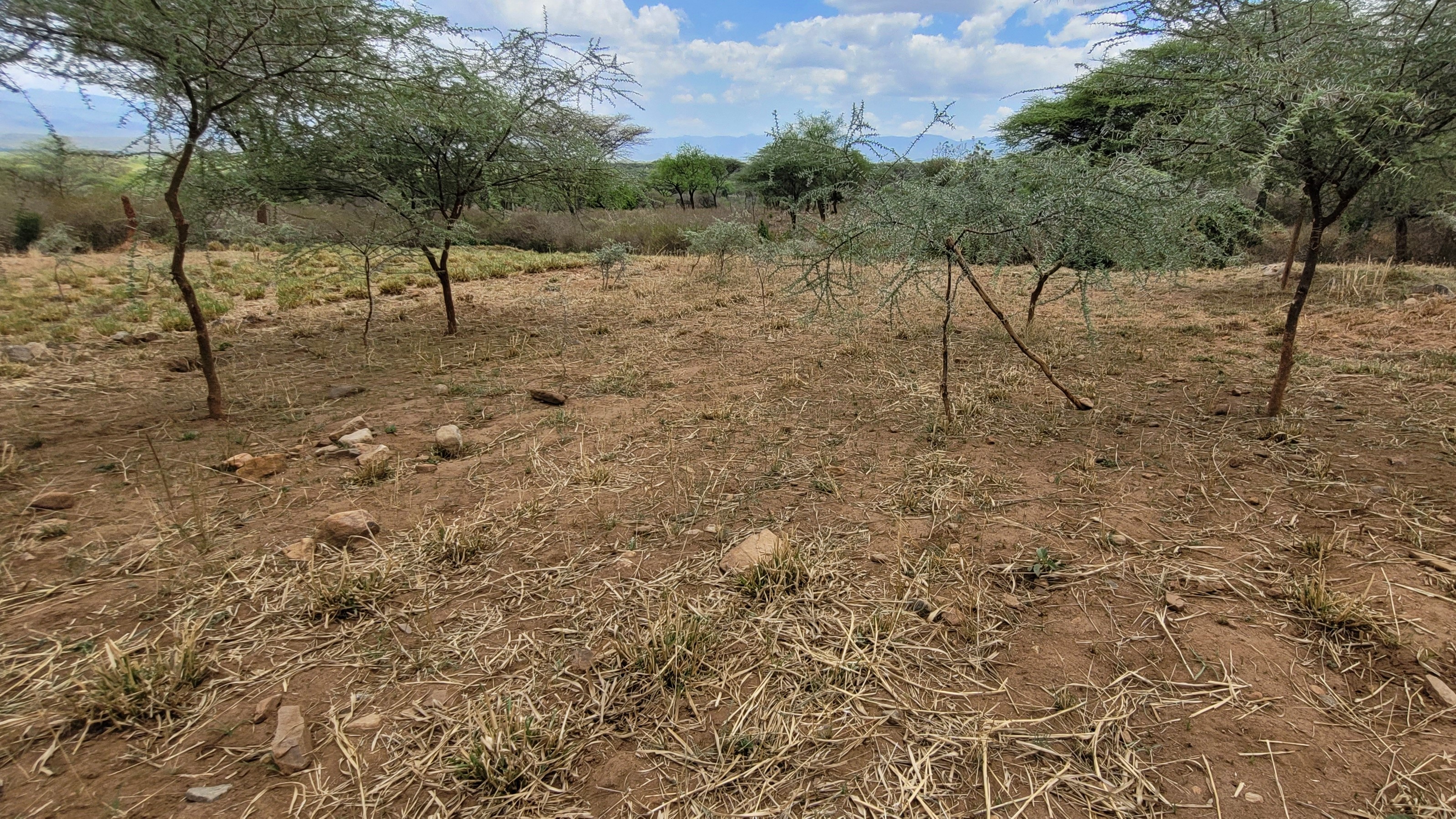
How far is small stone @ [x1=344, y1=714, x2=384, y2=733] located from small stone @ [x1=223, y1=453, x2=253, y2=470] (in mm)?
2388

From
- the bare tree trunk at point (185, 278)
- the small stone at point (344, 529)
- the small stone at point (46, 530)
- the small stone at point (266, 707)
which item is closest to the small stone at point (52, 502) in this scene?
the small stone at point (46, 530)

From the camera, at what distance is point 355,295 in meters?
9.27

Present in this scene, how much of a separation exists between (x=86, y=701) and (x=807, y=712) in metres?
2.15

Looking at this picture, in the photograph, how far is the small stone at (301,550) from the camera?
2559 mm

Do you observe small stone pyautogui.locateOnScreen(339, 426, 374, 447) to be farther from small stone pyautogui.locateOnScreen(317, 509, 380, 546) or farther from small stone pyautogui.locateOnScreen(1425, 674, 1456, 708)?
small stone pyautogui.locateOnScreen(1425, 674, 1456, 708)

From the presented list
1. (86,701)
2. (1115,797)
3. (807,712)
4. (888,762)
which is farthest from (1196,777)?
(86,701)

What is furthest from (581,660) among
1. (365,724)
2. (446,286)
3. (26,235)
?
(26,235)

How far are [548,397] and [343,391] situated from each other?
178 cm

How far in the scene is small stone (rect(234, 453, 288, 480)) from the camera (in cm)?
335

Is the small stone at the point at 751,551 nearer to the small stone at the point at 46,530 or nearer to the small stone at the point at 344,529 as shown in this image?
the small stone at the point at 344,529

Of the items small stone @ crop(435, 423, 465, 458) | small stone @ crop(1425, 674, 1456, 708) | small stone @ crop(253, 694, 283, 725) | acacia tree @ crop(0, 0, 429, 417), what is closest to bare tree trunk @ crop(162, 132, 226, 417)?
acacia tree @ crop(0, 0, 429, 417)

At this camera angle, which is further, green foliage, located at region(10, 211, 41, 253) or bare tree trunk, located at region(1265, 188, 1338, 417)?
green foliage, located at region(10, 211, 41, 253)

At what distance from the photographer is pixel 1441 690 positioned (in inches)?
70.4

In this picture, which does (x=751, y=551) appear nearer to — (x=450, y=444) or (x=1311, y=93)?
(x=450, y=444)
